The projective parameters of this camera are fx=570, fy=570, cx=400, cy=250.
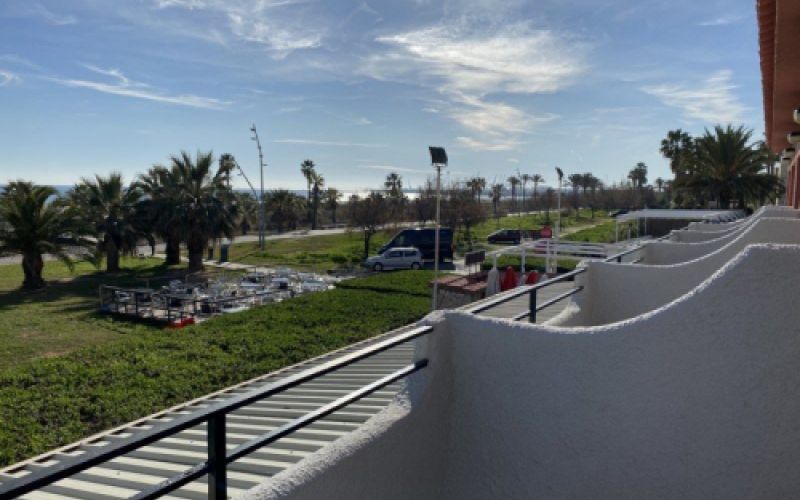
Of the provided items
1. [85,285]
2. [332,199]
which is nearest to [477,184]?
[332,199]

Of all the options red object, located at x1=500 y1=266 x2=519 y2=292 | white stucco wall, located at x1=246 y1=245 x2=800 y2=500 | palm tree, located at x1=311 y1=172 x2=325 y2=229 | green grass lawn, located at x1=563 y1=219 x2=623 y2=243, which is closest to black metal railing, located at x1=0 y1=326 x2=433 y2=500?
white stucco wall, located at x1=246 y1=245 x2=800 y2=500

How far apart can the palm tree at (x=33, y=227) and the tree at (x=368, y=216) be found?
1751 cm

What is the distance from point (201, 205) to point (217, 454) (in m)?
31.5

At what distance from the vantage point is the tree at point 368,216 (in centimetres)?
3922

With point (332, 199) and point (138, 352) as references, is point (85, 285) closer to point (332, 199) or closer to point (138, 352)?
point (138, 352)

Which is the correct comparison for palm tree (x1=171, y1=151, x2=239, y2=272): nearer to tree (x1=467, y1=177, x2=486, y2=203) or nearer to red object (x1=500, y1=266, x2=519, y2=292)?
red object (x1=500, y1=266, x2=519, y2=292)

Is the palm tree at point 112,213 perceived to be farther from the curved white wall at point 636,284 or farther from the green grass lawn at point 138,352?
the curved white wall at point 636,284

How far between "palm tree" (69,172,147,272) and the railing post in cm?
3224

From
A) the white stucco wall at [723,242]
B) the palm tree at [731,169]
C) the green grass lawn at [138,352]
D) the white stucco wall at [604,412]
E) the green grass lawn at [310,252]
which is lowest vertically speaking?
the green grass lawn at [138,352]

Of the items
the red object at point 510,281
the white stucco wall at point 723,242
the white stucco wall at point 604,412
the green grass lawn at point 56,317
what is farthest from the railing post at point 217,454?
the green grass lawn at point 56,317

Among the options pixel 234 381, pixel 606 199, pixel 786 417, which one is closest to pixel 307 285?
pixel 234 381

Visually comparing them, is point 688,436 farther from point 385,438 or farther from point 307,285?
point 307,285

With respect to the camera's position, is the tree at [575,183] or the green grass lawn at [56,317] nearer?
the green grass lawn at [56,317]

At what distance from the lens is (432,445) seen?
10.4 feet
